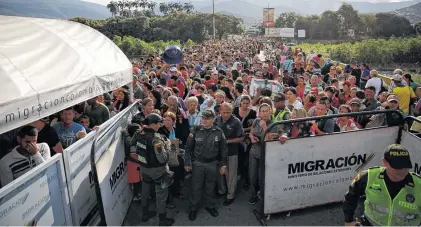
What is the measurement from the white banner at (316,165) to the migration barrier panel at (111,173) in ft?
7.35

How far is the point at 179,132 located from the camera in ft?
22.0

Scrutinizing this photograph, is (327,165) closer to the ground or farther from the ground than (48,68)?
closer to the ground

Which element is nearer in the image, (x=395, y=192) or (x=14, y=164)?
(x=395, y=192)

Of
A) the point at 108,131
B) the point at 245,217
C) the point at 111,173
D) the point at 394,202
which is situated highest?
the point at 108,131

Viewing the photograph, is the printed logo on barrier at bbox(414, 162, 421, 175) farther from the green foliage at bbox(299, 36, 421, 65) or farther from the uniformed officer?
the green foliage at bbox(299, 36, 421, 65)

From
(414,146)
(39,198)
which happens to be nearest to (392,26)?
(414,146)

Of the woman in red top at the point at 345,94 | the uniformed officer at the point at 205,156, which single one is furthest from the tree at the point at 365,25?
the uniformed officer at the point at 205,156

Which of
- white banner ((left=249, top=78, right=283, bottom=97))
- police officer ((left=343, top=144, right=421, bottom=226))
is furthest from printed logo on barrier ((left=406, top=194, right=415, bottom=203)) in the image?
white banner ((left=249, top=78, right=283, bottom=97))

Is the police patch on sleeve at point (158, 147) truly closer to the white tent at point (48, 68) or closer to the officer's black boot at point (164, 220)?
the officer's black boot at point (164, 220)

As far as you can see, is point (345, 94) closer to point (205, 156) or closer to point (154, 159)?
point (205, 156)

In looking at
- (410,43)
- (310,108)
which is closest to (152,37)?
(410,43)

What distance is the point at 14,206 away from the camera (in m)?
3.20

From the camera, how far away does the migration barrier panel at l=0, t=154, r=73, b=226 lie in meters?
3.14

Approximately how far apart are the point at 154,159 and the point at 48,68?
2141 mm
